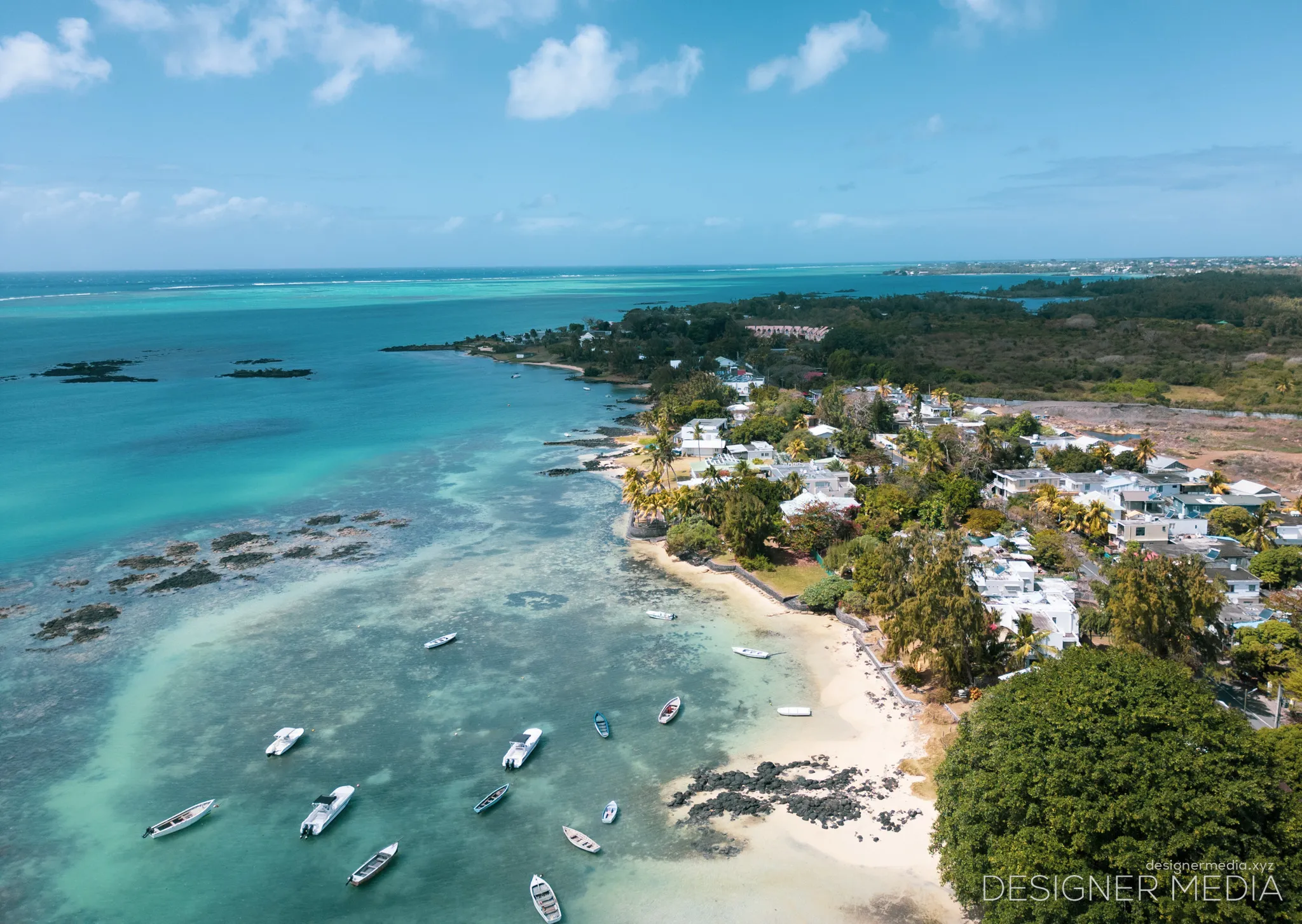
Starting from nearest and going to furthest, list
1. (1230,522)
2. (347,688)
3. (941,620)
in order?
(941,620) < (347,688) < (1230,522)

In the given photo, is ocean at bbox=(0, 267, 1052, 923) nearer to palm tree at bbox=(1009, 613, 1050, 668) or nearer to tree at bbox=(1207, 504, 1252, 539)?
palm tree at bbox=(1009, 613, 1050, 668)

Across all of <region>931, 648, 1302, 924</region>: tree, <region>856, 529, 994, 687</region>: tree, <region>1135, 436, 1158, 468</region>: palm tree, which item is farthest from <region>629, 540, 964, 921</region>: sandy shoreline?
<region>1135, 436, 1158, 468</region>: palm tree

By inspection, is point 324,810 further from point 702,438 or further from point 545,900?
→ point 702,438

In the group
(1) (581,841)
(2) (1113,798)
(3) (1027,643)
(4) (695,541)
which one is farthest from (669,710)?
(4) (695,541)

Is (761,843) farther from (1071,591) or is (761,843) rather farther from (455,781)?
(1071,591)

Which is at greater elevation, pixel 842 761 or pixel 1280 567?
pixel 1280 567

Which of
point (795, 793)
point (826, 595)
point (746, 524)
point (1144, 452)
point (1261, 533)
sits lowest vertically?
point (795, 793)

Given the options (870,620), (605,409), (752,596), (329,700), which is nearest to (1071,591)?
(870,620)
